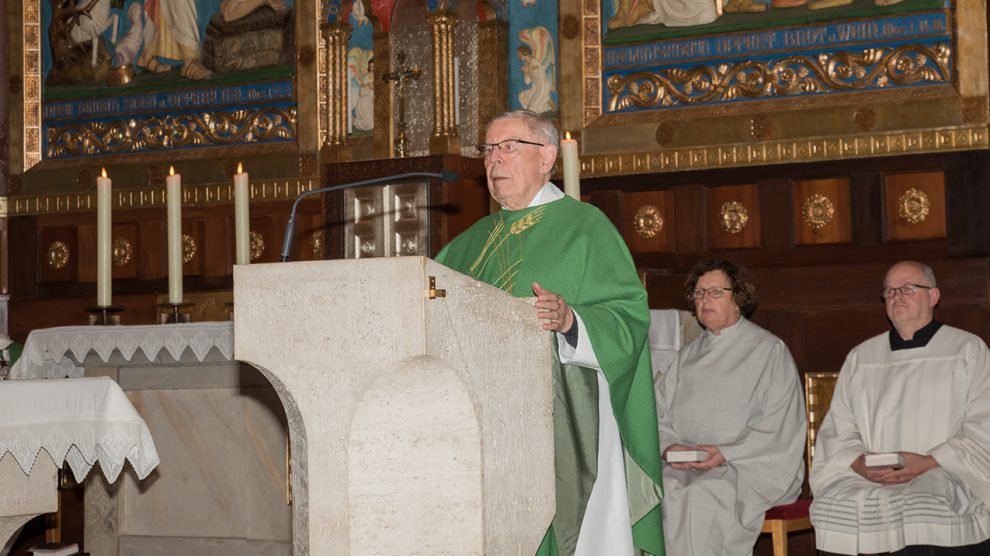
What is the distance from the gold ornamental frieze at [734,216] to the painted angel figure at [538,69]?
115cm

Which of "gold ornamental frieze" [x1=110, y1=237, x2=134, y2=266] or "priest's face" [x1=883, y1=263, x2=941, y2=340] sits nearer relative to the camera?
"priest's face" [x1=883, y1=263, x2=941, y2=340]

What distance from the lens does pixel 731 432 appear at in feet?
21.2

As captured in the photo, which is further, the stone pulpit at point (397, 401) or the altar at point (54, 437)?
the altar at point (54, 437)

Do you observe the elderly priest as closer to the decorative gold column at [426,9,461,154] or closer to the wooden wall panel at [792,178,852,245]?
the wooden wall panel at [792,178,852,245]

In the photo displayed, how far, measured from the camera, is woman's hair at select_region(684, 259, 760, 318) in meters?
6.72

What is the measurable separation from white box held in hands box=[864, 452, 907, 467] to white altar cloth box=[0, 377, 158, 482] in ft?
9.39

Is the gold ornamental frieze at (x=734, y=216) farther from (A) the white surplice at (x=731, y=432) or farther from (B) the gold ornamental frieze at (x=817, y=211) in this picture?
(A) the white surplice at (x=731, y=432)

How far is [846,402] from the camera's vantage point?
6.36 metres

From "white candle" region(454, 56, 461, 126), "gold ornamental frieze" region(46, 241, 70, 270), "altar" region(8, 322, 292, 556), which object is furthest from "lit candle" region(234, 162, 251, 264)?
"gold ornamental frieze" region(46, 241, 70, 270)

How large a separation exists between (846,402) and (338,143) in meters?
3.52

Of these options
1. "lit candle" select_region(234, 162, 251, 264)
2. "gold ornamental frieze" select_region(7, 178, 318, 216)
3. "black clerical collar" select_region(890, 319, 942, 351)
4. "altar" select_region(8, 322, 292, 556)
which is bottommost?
"altar" select_region(8, 322, 292, 556)

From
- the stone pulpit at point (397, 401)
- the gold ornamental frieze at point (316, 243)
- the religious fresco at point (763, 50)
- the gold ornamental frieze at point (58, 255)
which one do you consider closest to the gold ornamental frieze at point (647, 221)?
the religious fresco at point (763, 50)

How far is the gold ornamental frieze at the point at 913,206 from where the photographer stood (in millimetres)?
7008

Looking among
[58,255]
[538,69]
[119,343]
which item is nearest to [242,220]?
[119,343]
